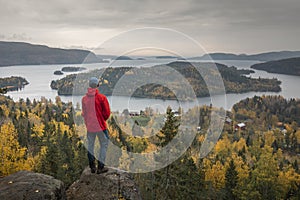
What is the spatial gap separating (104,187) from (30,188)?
217cm

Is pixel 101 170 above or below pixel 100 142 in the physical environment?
below

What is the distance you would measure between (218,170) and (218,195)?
28.6 feet

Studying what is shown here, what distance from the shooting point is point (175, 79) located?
13.1 meters

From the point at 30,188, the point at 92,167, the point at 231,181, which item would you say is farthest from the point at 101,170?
the point at 231,181

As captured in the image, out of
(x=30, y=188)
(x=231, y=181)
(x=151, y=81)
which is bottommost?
(x=231, y=181)

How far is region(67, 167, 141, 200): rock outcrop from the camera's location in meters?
8.59

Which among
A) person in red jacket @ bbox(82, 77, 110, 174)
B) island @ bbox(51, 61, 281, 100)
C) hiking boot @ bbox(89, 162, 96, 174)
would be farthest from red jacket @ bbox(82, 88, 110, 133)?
island @ bbox(51, 61, 281, 100)

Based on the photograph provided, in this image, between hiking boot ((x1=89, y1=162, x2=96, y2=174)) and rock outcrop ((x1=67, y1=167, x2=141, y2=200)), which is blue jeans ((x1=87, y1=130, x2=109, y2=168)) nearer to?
hiking boot ((x1=89, y1=162, x2=96, y2=174))

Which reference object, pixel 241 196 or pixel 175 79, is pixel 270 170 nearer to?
pixel 241 196

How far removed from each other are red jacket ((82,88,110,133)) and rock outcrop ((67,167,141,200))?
1.86 metres

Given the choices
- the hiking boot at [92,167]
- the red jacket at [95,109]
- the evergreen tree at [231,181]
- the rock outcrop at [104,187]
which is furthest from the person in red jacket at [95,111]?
the evergreen tree at [231,181]

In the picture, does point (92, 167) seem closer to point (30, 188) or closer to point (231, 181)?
point (30, 188)

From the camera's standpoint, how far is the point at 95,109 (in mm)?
7746

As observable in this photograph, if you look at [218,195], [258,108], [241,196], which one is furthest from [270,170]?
[258,108]
